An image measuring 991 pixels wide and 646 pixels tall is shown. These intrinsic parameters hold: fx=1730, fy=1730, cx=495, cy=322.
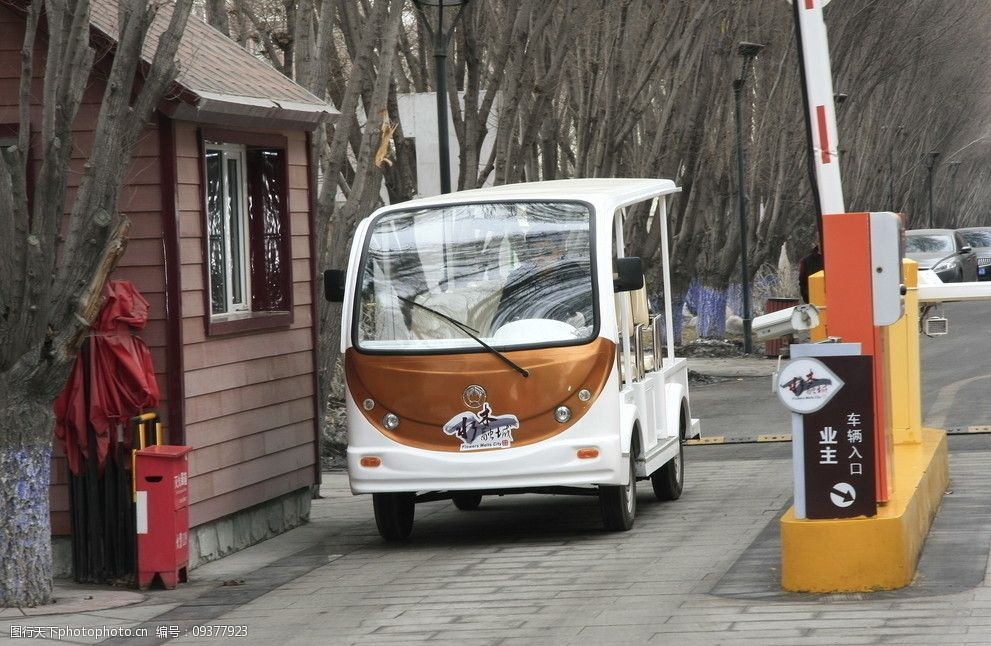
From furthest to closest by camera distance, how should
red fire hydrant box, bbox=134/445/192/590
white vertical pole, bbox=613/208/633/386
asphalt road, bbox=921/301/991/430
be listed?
asphalt road, bbox=921/301/991/430 < white vertical pole, bbox=613/208/633/386 < red fire hydrant box, bbox=134/445/192/590

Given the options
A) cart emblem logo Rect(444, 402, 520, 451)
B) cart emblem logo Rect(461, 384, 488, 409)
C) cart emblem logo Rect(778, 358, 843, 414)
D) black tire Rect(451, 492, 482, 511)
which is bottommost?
black tire Rect(451, 492, 482, 511)

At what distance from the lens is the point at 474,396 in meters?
10.8

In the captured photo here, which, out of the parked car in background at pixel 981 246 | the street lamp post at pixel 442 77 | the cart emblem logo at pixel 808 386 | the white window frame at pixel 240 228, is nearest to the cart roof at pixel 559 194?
the white window frame at pixel 240 228

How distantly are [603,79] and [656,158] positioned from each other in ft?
10.8

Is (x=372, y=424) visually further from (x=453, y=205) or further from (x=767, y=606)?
(x=767, y=606)

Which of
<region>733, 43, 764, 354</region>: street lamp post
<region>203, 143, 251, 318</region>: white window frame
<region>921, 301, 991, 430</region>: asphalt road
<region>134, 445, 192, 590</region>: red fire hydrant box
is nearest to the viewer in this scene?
<region>134, 445, 192, 590</region>: red fire hydrant box

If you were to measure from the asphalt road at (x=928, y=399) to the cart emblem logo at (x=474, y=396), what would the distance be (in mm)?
7135

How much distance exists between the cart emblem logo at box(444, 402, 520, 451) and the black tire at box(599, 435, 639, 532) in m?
0.78

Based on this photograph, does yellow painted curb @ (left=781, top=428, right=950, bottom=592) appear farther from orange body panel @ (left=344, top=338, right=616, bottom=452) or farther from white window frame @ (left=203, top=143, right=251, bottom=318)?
white window frame @ (left=203, top=143, right=251, bottom=318)

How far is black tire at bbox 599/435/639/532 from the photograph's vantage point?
36.7 ft

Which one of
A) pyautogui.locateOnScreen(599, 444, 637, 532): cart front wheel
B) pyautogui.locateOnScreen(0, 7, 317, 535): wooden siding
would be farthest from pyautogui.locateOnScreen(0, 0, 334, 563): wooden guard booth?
pyautogui.locateOnScreen(599, 444, 637, 532): cart front wheel

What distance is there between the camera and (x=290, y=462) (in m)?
12.5

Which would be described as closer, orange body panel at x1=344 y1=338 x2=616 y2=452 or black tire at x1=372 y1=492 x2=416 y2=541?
orange body panel at x1=344 y1=338 x2=616 y2=452

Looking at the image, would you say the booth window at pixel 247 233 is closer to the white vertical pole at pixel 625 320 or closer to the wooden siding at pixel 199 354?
the wooden siding at pixel 199 354
